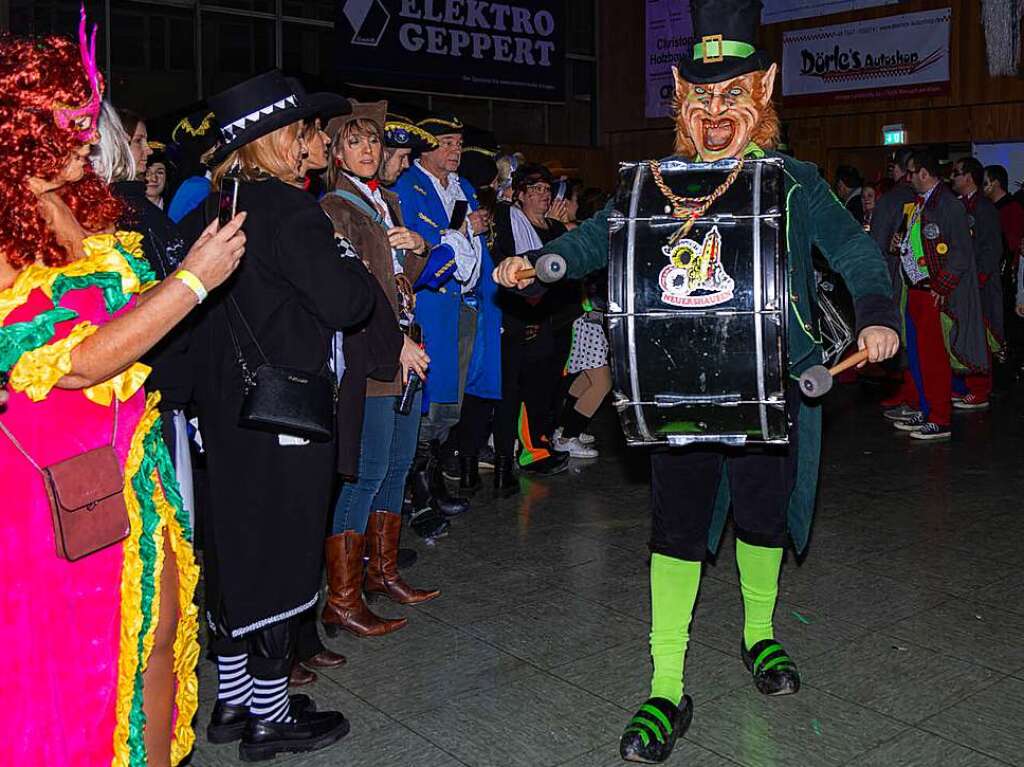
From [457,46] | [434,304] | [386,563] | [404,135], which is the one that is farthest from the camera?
[457,46]

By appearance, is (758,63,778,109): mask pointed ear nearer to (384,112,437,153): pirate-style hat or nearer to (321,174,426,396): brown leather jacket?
(321,174,426,396): brown leather jacket

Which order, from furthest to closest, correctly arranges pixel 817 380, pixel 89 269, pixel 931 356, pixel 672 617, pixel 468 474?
1. pixel 931 356
2. pixel 468 474
3. pixel 672 617
4. pixel 817 380
5. pixel 89 269

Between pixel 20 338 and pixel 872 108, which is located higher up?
pixel 872 108

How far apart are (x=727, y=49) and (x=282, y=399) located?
1568 millimetres

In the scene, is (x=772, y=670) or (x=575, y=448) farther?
(x=575, y=448)

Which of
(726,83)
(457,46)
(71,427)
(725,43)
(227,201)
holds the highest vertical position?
(457,46)

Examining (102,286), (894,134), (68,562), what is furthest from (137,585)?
(894,134)

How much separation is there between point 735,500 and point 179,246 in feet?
5.70

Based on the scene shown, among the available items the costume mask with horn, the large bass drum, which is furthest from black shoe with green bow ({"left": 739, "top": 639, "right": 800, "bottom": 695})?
the costume mask with horn

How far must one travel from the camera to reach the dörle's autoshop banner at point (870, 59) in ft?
45.8

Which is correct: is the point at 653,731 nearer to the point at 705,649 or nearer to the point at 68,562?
the point at 705,649

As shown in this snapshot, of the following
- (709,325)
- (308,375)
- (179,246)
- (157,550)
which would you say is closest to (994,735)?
(709,325)

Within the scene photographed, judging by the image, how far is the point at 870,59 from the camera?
14.5 meters

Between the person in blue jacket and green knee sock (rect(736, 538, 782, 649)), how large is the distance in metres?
1.92
